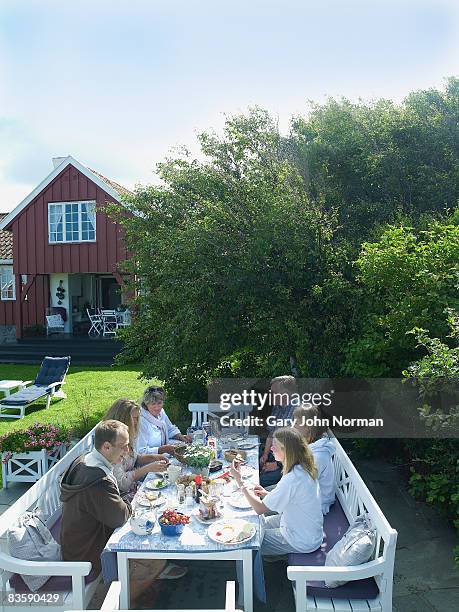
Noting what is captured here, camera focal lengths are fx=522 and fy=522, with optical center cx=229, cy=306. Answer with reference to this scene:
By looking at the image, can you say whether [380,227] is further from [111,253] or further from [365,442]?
[111,253]

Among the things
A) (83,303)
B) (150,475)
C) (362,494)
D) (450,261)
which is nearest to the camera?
(362,494)

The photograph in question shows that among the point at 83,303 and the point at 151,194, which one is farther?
the point at 83,303

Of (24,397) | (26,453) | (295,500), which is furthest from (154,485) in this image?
(24,397)

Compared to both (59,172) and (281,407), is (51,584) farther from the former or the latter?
(59,172)

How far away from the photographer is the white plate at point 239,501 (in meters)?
4.26

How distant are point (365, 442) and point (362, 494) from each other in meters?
3.15

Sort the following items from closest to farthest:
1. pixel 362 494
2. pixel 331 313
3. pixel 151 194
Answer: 1. pixel 362 494
2. pixel 331 313
3. pixel 151 194

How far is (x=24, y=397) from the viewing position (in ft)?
A: 33.7

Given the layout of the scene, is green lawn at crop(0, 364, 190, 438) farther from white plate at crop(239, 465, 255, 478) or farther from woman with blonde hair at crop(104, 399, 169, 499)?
white plate at crop(239, 465, 255, 478)

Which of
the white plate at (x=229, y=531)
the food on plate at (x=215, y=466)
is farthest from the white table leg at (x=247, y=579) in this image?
the food on plate at (x=215, y=466)

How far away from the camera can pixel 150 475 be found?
5.01 meters

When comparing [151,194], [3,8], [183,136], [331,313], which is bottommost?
[331,313]

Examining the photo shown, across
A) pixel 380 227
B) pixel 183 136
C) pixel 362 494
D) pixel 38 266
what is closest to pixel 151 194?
pixel 183 136

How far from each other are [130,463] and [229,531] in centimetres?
186
